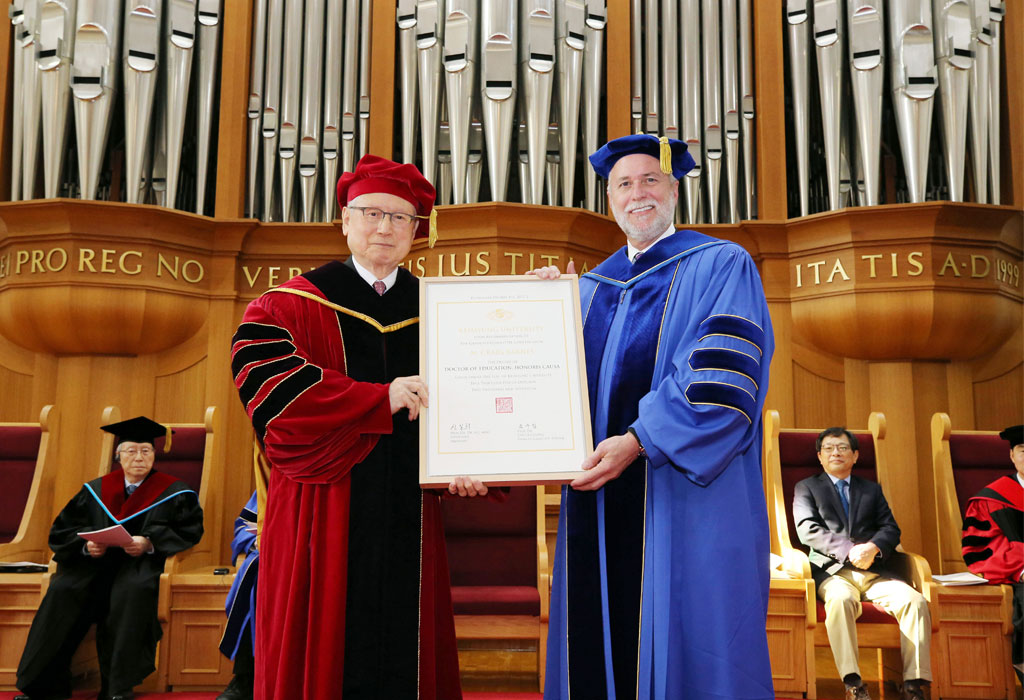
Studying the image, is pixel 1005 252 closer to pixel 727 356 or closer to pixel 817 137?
pixel 817 137

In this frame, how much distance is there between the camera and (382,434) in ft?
8.18

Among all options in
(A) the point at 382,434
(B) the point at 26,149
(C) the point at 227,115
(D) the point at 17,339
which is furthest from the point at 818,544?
(B) the point at 26,149

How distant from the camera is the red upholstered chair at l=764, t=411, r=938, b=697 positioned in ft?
13.1

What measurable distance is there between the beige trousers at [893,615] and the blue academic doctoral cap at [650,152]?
7.59ft

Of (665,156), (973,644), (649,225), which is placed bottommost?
(973,644)

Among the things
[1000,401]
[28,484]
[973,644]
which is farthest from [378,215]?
[1000,401]

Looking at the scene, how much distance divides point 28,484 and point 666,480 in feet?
13.6

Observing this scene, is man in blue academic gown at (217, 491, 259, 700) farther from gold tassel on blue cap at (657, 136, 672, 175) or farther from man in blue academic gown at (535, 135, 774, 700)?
gold tassel on blue cap at (657, 136, 672, 175)

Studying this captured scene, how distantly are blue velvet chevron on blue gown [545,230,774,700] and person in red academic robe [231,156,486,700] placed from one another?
0.39 m

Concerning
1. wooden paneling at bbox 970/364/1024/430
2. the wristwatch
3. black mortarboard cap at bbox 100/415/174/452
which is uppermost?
wooden paneling at bbox 970/364/1024/430

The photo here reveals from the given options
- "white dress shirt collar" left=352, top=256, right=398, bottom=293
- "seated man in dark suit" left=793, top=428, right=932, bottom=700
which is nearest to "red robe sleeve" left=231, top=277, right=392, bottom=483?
"white dress shirt collar" left=352, top=256, right=398, bottom=293

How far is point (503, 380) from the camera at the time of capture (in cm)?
241

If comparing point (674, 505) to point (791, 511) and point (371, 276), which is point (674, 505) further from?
point (791, 511)

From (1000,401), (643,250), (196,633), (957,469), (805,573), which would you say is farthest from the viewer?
(1000,401)
